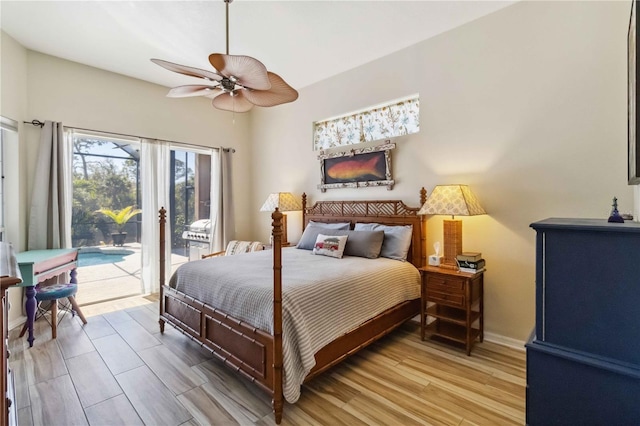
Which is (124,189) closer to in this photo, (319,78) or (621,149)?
(319,78)

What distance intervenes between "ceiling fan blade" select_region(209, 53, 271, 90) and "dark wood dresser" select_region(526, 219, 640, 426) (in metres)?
1.82

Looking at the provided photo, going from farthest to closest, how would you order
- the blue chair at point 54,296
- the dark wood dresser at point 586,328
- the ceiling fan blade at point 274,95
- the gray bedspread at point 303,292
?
1. the blue chair at point 54,296
2. the ceiling fan blade at point 274,95
3. the gray bedspread at point 303,292
4. the dark wood dresser at point 586,328

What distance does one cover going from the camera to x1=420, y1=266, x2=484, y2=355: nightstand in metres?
2.55

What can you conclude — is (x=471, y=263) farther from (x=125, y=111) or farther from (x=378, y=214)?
(x=125, y=111)

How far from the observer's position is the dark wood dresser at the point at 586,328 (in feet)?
3.21

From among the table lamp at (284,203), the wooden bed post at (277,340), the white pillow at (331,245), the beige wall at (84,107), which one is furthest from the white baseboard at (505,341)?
the beige wall at (84,107)

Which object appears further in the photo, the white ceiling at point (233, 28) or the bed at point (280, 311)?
the white ceiling at point (233, 28)

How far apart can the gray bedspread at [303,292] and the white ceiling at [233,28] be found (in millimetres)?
2320

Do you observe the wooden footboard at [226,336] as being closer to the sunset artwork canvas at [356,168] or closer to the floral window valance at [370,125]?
the sunset artwork canvas at [356,168]

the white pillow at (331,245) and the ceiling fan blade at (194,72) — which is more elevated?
the ceiling fan blade at (194,72)

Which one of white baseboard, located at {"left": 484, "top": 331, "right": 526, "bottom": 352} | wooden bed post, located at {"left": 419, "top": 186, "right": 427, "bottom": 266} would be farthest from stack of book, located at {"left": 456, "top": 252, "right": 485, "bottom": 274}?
white baseboard, located at {"left": 484, "top": 331, "right": 526, "bottom": 352}

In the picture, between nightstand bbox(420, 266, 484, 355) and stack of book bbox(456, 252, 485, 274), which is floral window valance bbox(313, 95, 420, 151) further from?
nightstand bbox(420, 266, 484, 355)

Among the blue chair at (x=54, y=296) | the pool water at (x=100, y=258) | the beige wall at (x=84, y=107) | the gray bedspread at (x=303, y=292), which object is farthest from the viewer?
the pool water at (x=100, y=258)

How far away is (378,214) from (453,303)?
1326 millimetres
